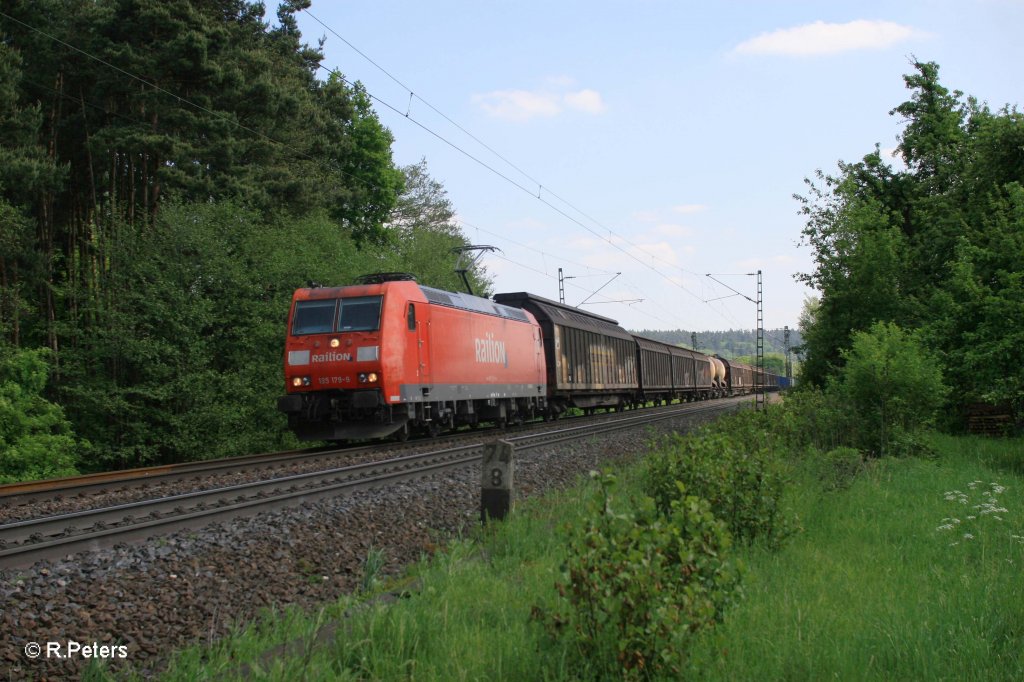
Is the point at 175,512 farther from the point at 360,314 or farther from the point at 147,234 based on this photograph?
the point at 147,234

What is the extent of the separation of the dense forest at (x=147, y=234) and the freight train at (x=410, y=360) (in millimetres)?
5456

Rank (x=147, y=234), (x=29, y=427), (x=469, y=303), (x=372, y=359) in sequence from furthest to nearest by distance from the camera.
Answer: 1. (x=147, y=234)
2. (x=469, y=303)
3. (x=29, y=427)
4. (x=372, y=359)

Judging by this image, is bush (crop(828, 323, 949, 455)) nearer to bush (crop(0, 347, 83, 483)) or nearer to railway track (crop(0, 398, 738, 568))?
railway track (crop(0, 398, 738, 568))

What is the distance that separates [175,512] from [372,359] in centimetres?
724

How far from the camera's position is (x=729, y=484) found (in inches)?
266

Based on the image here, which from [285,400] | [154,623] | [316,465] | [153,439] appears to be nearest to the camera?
[154,623]

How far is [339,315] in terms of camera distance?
16.0 meters

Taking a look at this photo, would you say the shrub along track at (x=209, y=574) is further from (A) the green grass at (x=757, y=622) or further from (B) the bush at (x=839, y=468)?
(B) the bush at (x=839, y=468)

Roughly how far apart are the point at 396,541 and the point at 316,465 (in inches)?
226

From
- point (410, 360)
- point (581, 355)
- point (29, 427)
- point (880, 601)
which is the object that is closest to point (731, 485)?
point (880, 601)

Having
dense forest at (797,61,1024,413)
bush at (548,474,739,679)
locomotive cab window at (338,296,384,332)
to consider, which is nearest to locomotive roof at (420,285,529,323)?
locomotive cab window at (338,296,384,332)

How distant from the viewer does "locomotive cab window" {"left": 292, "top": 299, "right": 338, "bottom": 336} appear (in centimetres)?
1603

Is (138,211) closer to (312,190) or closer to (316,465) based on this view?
(312,190)

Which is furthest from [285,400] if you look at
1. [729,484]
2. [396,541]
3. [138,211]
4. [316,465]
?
[138,211]
